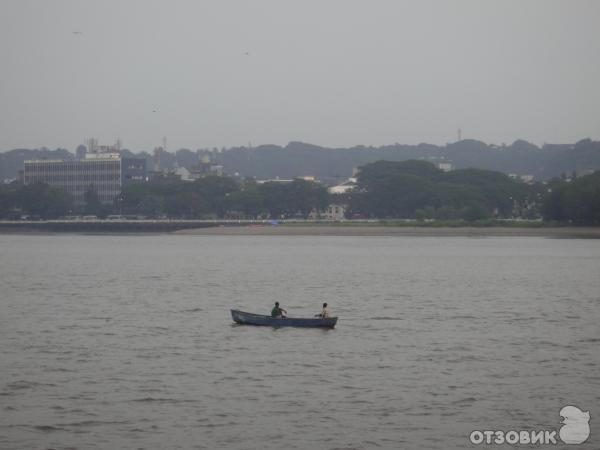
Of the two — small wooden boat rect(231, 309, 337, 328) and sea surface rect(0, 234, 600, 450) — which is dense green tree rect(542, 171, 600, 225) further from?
small wooden boat rect(231, 309, 337, 328)

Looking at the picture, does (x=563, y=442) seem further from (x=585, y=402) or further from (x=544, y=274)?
(x=544, y=274)

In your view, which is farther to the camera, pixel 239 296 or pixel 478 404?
pixel 239 296

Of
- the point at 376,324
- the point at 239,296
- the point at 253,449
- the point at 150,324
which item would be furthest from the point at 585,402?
the point at 239,296

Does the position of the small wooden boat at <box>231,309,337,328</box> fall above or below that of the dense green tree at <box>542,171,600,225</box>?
below

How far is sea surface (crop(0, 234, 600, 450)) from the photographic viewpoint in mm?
34562

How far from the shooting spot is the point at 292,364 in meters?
46.8

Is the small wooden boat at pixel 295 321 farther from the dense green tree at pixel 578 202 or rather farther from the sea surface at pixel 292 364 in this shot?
the dense green tree at pixel 578 202

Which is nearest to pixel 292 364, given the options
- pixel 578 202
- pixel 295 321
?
pixel 295 321

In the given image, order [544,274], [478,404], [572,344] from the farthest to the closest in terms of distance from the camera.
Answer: [544,274] < [572,344] < [478,404]

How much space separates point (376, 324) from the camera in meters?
61.6

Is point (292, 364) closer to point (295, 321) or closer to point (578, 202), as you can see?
point (295, 321)

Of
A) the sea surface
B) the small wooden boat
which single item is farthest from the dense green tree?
the small wooden boat

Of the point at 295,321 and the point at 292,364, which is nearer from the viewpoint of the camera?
the point at 292,364

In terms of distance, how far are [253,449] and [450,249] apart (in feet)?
454
